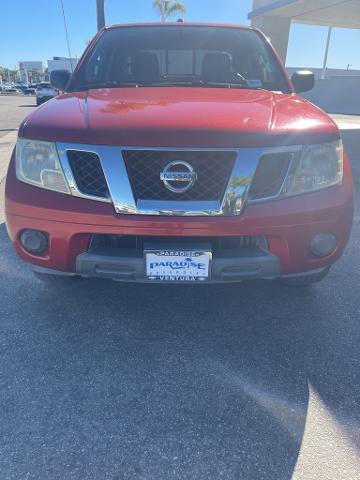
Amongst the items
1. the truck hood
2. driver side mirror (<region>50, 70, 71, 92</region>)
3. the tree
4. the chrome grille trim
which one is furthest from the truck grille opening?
the tree

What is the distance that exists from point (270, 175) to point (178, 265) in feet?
2.02

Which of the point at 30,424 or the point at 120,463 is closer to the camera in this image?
the point at 120,463

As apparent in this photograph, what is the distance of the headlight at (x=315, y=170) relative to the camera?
1.91 m

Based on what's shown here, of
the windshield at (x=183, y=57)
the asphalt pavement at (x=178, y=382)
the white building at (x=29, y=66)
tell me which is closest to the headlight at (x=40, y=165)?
the asphalt pavement at (x=178, y=382)

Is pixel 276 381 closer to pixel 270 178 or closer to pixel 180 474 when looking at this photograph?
pixel 180 474

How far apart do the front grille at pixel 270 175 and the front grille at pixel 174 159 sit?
0.15 meters

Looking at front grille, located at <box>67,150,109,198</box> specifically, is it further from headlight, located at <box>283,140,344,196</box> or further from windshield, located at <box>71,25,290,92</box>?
windshield, located at <box>71,25,290,92</box>

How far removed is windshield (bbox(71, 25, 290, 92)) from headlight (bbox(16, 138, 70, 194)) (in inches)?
48.4

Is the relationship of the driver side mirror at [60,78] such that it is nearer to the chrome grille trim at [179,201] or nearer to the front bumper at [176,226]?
the front bumper at [176,226]

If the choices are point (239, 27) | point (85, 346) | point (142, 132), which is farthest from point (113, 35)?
point (85, 346)

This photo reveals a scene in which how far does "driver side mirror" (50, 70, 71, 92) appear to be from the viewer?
3.25 m

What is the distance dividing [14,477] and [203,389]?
2.77 ft

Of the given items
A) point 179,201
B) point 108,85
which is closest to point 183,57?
point 108,85

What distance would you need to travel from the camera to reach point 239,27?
344 cm
